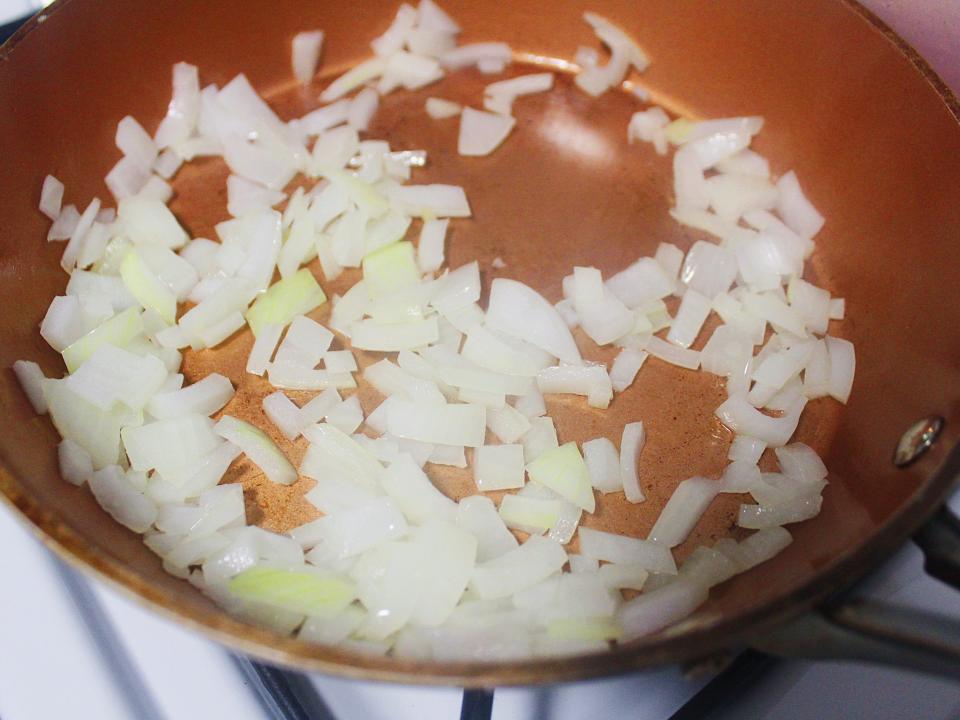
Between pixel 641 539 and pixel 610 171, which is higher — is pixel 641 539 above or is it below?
below

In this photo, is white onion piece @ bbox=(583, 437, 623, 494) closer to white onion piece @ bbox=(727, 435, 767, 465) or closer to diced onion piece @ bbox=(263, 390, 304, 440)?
white onion piece @ bbox=(727, 435, 767, 465)

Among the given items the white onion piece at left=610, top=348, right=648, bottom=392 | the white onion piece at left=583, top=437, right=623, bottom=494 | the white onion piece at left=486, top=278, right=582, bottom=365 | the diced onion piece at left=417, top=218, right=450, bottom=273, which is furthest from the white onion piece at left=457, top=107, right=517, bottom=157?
the white onion piece at left=583, top=437, right=623, bottom=494

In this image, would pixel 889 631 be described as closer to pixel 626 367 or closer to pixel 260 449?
pixel 626 367

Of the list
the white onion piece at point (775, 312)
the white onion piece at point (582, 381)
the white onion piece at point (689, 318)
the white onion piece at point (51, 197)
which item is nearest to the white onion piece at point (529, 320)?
the white onion piece at point (582, 381)

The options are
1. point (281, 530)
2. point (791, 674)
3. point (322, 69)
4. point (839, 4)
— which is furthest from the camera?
point (322, 69)

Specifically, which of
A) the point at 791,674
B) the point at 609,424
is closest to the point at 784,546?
the point at 791,674

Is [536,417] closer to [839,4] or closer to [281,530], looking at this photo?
[281,530]
